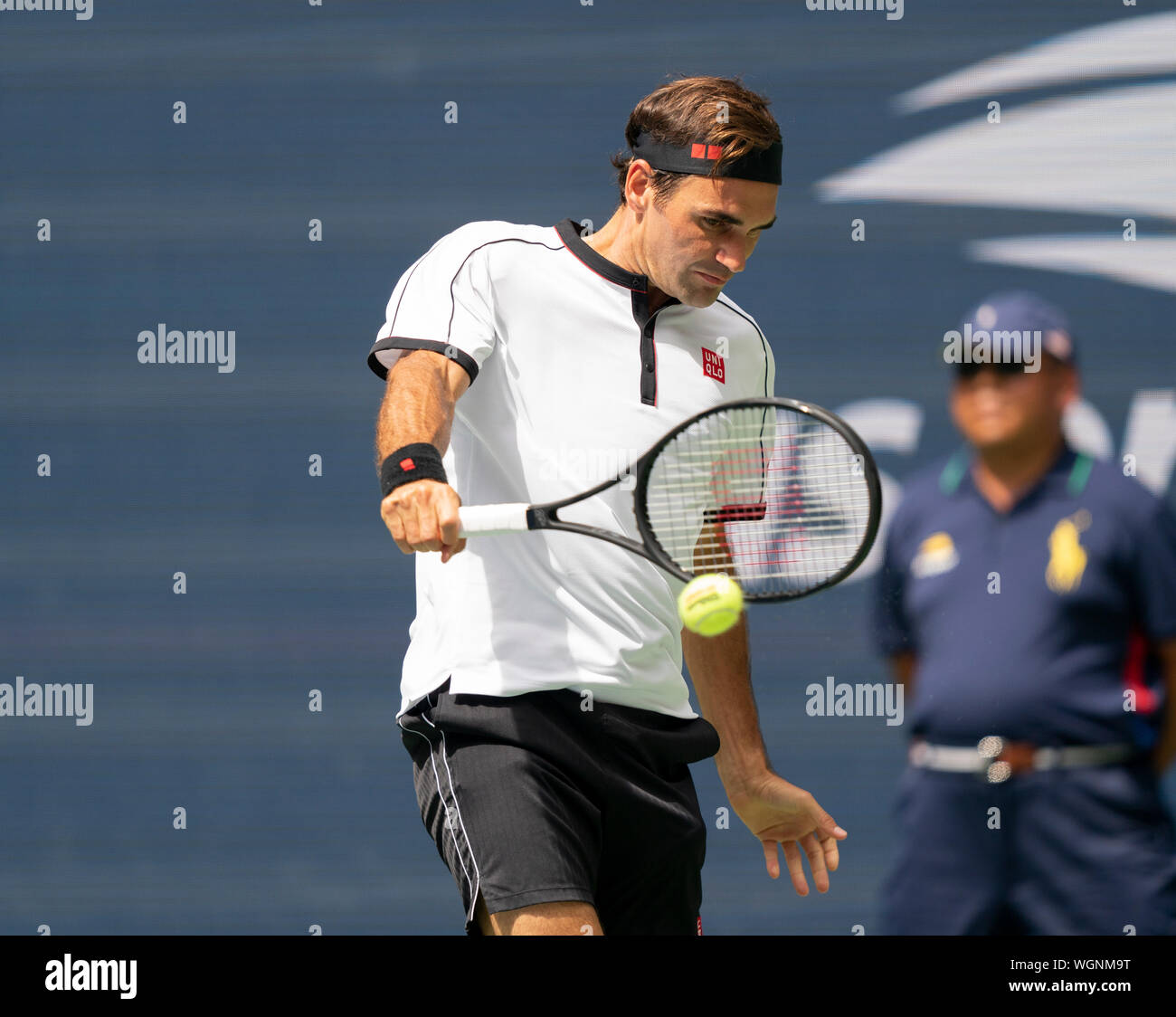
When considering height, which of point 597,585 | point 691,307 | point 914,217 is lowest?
point 597,585

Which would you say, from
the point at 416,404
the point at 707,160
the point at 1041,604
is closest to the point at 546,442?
the point at 416,404

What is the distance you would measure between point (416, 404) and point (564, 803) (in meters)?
0.63

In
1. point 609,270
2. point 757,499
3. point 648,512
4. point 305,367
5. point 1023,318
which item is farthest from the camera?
point 305,367

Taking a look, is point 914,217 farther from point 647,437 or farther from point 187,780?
→ point 187,780

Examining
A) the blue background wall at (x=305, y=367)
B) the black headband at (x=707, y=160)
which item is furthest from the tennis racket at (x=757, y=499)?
the blue background wall at (x=305, y=367)

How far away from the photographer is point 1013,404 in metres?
2.83

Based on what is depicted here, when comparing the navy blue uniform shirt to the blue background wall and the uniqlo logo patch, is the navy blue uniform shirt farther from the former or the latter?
the blue background wall

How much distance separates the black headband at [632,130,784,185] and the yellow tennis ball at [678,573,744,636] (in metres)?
0.65

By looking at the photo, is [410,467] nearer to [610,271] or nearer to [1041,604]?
[610,271]

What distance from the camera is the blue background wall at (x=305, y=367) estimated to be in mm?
3512

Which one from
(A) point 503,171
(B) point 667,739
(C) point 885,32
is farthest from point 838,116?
(B) point 667,739

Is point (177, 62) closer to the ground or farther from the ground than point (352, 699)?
farther from the ground

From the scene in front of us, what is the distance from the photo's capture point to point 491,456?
7.61 feet

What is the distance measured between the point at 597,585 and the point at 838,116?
5.58 ft
